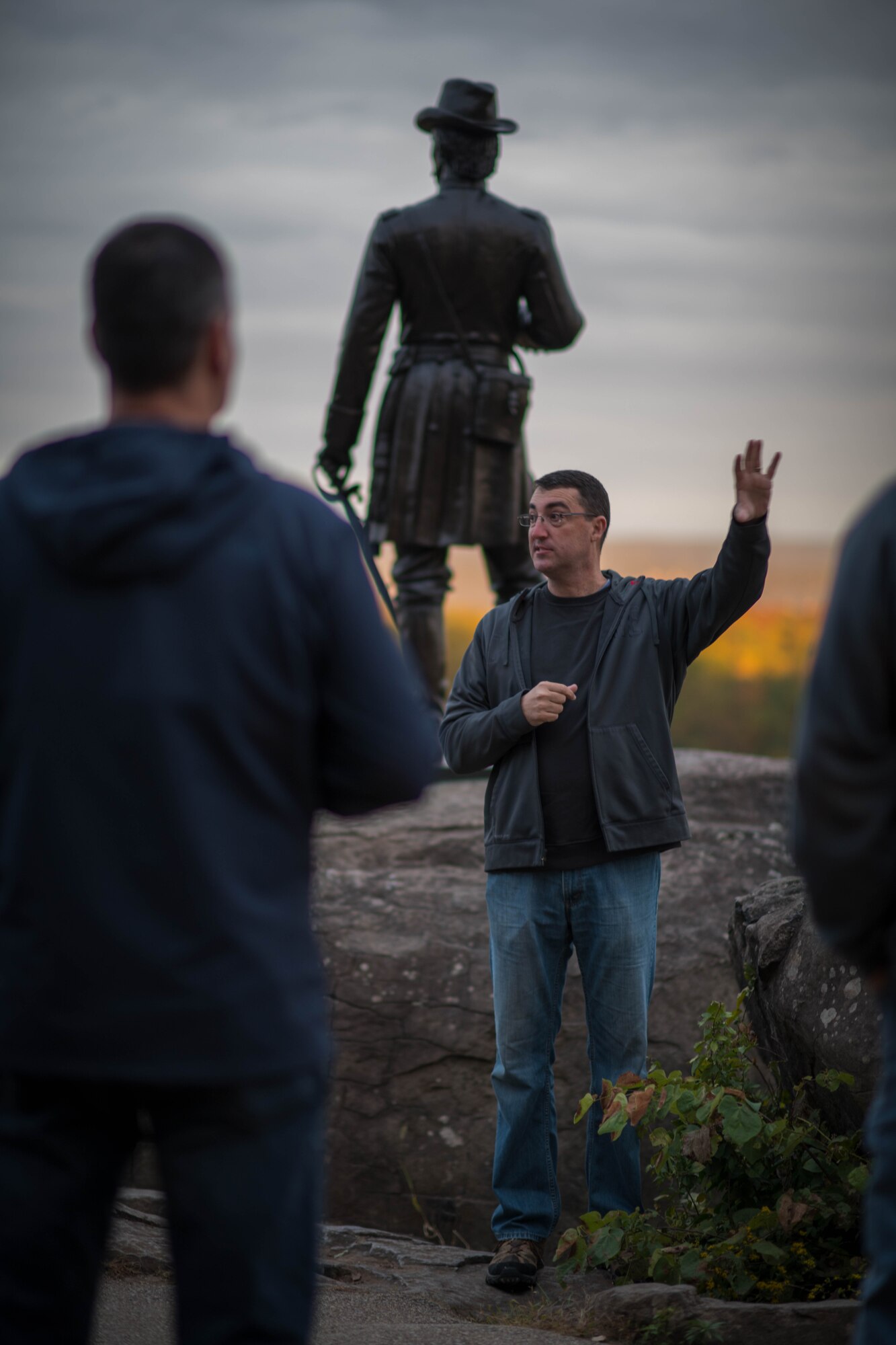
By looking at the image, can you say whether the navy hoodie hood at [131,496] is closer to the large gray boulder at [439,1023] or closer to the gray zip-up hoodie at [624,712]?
the gray zip-up hoodie at [624,712]

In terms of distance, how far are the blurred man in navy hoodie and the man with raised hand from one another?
179cm

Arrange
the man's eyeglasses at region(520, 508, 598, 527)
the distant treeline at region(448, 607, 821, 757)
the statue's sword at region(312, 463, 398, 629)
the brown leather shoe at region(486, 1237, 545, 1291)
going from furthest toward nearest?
the distant treeline at region(448, 607, 821, 757) → the statue's sword at region(312, 463, 398, 629) → the man's eyeglasses at region(520, 508, 598, 527) → the brown leather shoe at region(486, 1237, 545, 1291)

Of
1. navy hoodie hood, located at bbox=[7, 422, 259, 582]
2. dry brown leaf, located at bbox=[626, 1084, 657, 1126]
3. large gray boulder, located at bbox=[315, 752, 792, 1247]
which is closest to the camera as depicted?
navy hoodie hood, located at bbox=[7, 422, 259, 582]

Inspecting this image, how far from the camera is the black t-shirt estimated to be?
322 centimetres

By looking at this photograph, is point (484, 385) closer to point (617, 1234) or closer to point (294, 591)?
point (617, 1234)

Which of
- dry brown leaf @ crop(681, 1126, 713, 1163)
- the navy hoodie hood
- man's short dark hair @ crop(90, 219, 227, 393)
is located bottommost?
dry brown leaf @ crop(681, 1126, 713, 1163)

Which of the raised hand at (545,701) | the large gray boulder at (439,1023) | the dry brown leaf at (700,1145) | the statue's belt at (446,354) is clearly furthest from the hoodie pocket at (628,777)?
the statue's belt at (446,354)

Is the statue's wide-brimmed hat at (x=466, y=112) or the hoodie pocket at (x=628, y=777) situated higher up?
the statue's wide-brimmed hat at (x=466, y=112)

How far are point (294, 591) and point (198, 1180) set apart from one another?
1.96ft

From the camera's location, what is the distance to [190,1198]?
4.56 ft

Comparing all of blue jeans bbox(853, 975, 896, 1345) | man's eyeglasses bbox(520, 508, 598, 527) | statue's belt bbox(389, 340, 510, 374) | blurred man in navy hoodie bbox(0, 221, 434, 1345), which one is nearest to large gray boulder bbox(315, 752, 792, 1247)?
man's eyeglasses bbox(520, 508, 598, 527)

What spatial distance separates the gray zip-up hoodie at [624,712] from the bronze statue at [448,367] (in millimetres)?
2657

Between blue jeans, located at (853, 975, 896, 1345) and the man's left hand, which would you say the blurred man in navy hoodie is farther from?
the man's left hand

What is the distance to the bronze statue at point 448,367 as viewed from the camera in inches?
228
